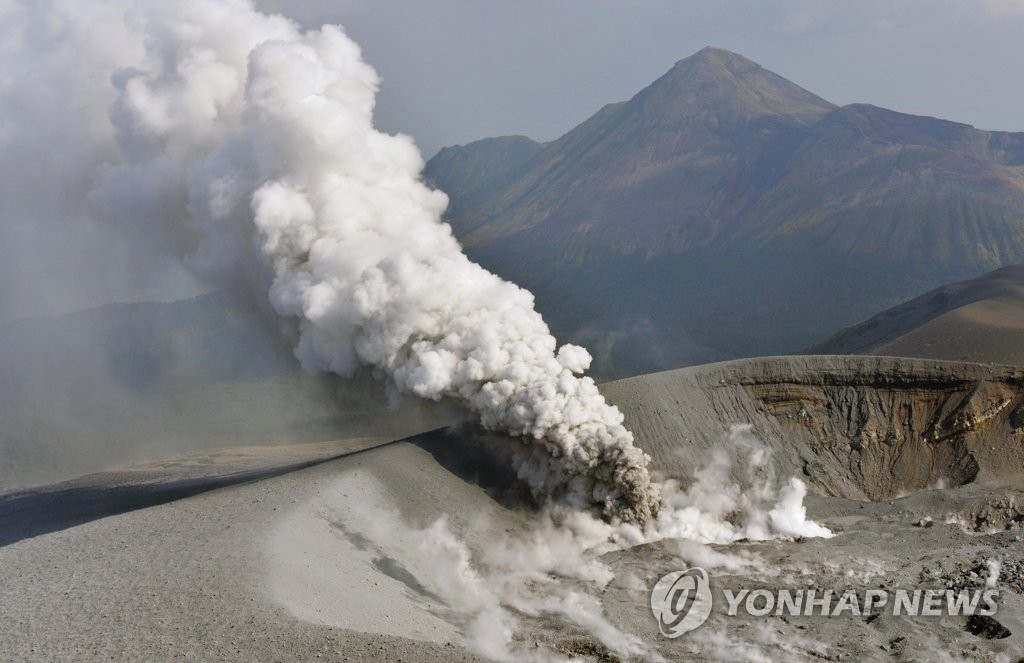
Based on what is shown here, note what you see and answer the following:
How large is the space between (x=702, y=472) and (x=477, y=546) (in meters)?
9.54

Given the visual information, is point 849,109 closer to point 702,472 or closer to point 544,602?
point 702,472

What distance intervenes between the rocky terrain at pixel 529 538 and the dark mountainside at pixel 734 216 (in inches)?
1500

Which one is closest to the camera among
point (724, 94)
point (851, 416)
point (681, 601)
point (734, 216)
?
point (681, 601)

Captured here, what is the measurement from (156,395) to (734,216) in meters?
90.8

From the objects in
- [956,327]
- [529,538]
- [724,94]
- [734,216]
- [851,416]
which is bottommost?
[529,538]

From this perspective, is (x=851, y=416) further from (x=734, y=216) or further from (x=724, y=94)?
(x=724, y=94)

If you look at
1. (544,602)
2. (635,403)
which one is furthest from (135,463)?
(544,602)

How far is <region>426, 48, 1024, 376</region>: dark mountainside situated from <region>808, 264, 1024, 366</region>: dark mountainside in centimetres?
1423

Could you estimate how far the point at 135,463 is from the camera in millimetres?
44656

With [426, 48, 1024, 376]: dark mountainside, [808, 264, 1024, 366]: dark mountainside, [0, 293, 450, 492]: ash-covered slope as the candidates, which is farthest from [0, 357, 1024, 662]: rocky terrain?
[426, 48, 1024, 376]: dark mountainside

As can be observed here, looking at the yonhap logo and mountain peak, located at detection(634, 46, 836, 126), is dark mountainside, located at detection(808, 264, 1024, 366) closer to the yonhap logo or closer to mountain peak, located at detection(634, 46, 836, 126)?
the yonhap logo

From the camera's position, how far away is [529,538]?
84.3 feet
